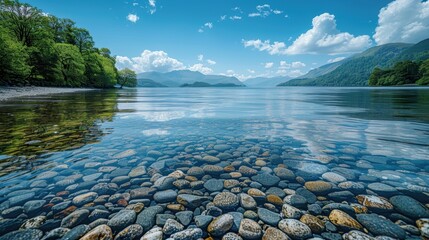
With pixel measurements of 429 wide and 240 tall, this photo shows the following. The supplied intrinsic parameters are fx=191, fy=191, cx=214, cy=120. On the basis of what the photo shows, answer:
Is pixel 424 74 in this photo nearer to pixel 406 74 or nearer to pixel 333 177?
pixel 406 74

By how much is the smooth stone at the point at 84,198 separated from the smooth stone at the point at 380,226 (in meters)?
4.52

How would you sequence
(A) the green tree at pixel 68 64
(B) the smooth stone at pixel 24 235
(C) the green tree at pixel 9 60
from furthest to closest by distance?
(A) the green tree at pixel 68 64
(C) the green tree at pixel 9 60
(B) the smooth stone at pixel 24 235

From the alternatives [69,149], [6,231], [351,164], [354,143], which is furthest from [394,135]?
[69,149]

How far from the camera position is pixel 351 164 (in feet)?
17.0

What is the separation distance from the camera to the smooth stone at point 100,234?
256cm

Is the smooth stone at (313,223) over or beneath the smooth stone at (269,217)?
over

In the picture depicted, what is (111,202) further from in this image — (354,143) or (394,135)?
(394,135)

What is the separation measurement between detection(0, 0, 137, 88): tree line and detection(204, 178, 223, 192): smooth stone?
48.2 m

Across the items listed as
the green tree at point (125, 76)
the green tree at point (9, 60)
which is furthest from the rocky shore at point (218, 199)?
the green tree at point (125, 76)

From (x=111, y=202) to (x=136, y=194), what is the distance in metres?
0.44

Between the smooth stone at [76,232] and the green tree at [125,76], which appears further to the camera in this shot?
the green tree at [125,76]

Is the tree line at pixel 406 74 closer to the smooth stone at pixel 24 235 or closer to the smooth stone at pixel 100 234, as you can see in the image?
the smooth stone at pixel 100 234

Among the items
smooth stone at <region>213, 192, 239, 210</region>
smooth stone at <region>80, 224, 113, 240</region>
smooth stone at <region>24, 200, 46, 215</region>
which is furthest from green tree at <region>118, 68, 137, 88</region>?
smooth stone at <region>80, 224, 113, 240</region>

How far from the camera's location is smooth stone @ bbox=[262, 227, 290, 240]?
2.61 m
